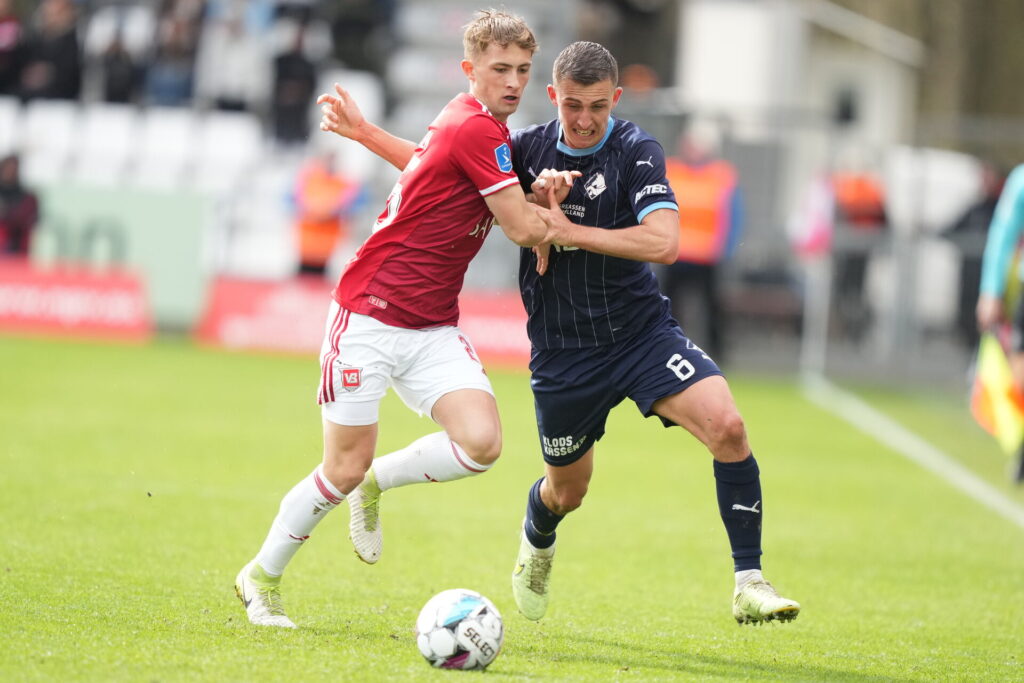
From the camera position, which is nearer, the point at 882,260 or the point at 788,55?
the point at 882,260

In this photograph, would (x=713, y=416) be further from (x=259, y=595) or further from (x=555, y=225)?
(x=259, y=595)

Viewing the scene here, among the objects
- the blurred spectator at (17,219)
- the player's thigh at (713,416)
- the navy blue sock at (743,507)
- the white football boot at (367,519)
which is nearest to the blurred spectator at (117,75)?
the blurred spectator at (17,219)

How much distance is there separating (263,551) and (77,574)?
108cm

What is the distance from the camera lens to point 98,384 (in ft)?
43.8

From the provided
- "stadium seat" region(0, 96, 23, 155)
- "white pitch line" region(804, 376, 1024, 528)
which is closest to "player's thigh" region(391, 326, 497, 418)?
"white pitch line" region(804, 376, 1024, 528)

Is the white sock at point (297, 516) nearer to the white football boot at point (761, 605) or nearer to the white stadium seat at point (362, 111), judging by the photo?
the white football boot at point (761, 605)

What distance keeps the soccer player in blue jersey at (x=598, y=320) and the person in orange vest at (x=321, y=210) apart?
1086 cm

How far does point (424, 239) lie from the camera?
18.8ft

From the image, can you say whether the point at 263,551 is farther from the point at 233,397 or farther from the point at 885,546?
the point at 233,397

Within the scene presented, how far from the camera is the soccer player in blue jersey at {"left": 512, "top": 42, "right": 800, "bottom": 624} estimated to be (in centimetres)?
562

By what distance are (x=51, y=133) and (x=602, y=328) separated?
16561 mm

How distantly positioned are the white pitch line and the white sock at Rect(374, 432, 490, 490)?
493cm

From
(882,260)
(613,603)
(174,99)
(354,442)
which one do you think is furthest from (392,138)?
(174,99)

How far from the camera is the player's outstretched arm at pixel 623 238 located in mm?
5574
